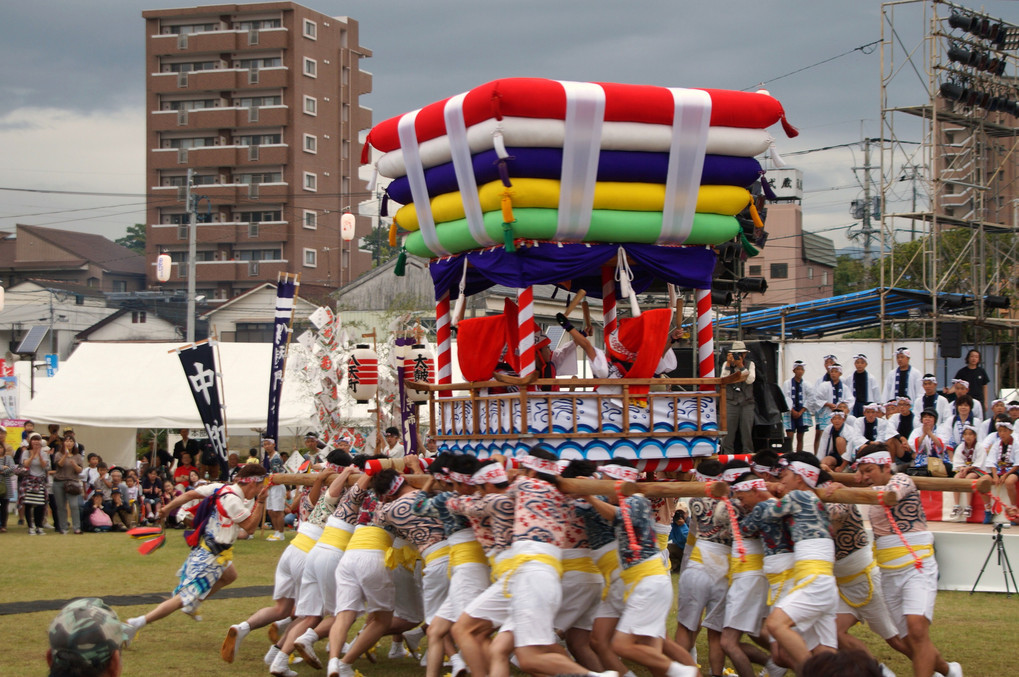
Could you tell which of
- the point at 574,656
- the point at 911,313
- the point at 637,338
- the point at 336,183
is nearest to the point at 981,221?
the point at 911,313

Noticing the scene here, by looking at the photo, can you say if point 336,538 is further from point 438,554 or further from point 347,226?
point 347,226

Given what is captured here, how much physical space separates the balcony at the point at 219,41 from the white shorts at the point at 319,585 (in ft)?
141

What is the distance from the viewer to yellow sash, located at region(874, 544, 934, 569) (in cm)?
717

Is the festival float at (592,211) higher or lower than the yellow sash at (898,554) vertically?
higher

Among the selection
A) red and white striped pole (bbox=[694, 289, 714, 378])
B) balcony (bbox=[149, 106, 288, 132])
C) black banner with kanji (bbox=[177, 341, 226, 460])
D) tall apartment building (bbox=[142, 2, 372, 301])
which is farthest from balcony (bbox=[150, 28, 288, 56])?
red and white striped pole (bbox=[694, 289, 714, 378])

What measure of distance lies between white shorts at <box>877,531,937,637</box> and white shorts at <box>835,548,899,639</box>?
2.1 inches

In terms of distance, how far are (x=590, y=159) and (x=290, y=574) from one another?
3961mm

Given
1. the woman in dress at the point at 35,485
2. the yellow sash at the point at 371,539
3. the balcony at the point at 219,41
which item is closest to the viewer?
the yellow sash at the point at 371,539

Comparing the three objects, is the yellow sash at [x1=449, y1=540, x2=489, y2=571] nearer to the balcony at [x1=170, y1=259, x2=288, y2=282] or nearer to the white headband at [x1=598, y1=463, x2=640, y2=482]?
the white headband at [x1=598, y1=463, x2=640, y2=482]

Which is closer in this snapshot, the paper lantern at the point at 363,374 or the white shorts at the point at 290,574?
the white shorts at the point at 290,574

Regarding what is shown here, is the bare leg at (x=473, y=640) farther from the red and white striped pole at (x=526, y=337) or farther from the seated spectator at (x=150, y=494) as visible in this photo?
the seated spectator at (x=150, y=494)

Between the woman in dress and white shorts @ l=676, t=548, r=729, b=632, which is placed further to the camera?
the woman in dress

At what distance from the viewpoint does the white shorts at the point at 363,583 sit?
25.6 ft

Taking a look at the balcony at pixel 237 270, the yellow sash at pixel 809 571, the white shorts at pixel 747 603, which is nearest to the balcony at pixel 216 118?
the balcony at pixel 237 270
